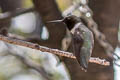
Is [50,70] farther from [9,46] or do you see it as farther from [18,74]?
[18,74]

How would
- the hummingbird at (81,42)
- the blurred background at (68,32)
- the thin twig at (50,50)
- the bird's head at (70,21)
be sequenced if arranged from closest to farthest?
the hummingbird at (81,42) → the thin twig at (50,50) → the bird's head at (70,21) → the blurred background at (68,32)

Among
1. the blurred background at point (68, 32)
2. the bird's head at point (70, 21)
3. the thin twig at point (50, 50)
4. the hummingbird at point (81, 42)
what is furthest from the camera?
the blurred background at point (68, 32)

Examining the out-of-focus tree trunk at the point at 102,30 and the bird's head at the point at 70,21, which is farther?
the out-of-focus tree trunk at the point at 102,30

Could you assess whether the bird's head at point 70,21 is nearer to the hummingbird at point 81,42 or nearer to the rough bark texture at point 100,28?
the hummingbird at point 81,42

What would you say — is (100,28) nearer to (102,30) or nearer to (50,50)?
(102,30)

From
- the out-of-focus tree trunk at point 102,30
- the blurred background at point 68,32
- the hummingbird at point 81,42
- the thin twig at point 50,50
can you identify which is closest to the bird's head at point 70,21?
the hummingbird at point 81,42

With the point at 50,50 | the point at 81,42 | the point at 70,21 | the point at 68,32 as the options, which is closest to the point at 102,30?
the point at 68,32

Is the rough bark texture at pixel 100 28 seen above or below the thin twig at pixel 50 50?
below

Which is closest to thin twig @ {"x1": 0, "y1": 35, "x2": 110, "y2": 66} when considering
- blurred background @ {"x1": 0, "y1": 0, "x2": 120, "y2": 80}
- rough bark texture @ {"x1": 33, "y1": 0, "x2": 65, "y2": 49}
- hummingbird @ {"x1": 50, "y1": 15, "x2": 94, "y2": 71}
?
hummingbird @ {"x1": 50, "y1": 15, "x2": 94, "y2": 71}
